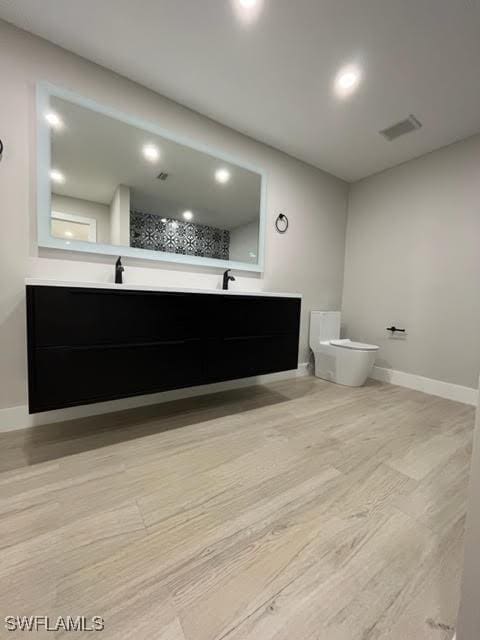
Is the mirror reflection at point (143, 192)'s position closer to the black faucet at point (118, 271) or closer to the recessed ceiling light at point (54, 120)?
the recessed ceiling light at point (54, 120)

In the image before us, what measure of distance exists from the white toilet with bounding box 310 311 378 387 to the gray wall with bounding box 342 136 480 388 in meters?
0.41

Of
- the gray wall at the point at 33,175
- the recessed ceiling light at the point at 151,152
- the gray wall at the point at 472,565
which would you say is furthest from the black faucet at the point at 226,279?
the gray wall at the point at 472,565

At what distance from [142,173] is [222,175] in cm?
70

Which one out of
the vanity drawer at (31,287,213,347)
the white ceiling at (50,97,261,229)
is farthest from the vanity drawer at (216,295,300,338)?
the white ceiling at (50,97,261,229)

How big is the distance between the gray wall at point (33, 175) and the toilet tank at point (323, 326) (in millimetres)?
601

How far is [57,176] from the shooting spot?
1673 millimetres

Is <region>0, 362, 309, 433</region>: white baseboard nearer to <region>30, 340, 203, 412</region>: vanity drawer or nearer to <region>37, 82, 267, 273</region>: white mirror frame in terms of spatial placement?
<region>30, 340, 203, 412</region>: vanity drawer

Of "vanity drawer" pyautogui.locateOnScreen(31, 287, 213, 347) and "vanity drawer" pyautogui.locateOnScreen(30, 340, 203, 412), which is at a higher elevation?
"vanity drawer" pyautogui.locateOnScreen(31, 287, 213, 347)

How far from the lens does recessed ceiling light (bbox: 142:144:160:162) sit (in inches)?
76.9

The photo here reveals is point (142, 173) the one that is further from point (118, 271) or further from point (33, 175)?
point (118, 271)

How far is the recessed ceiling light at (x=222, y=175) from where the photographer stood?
2.30 m

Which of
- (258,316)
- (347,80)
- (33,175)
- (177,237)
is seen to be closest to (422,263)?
(347,80)

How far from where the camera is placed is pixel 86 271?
1.81 meters

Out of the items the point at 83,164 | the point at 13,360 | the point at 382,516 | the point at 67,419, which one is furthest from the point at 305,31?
the point at 67,419
